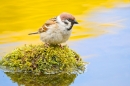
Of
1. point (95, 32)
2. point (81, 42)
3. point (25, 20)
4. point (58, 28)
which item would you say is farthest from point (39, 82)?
point (25, 20)

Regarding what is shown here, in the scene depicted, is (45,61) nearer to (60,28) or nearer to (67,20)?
(60,28)

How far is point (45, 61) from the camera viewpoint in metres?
5.33

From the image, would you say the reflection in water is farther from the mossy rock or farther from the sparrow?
the sparrow

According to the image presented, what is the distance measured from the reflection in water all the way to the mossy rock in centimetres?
9

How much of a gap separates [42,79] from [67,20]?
2.75ft

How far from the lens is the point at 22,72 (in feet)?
17.7

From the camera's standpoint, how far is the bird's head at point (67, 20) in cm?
511

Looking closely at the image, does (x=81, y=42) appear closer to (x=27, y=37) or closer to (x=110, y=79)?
(x=27, y=37)

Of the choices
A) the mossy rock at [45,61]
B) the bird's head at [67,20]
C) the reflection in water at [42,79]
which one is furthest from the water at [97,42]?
the bird's head at [67,20]

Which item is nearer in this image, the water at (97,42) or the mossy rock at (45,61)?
the water at (97,42)

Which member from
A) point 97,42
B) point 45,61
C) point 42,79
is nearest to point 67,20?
point 45,61

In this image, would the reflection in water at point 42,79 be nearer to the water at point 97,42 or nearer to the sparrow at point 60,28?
the water at point 97,42

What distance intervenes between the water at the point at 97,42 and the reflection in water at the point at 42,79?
0.04 ft

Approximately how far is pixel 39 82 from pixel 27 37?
1913mm
